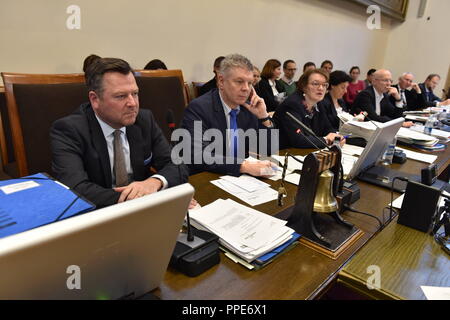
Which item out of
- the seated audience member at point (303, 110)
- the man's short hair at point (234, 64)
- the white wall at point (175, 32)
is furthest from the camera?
the white wall at point (175, 32)

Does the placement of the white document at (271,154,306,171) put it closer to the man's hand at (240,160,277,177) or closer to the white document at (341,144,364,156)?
the man's hand at (240,160,277,177)

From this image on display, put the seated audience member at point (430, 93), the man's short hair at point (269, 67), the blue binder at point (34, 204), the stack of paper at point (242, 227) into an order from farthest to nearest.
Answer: the seated audience member at point (430, 93) < the man's short hair at point (269, 67) < the stack of paper at point (242, 227) < the blue binder at point (34, 204)

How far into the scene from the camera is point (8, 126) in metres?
1.44

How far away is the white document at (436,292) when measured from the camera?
782 millimetres

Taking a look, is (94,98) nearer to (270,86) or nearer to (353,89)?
(270,86)

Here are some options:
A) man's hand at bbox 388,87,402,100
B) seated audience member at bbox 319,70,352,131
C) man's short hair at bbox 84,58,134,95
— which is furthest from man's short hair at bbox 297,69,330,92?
man's hand at bbox 388,87,402,100

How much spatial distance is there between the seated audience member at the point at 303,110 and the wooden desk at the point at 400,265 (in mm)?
1028

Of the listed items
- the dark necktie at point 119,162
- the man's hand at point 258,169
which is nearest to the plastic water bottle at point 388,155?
the man's hand at point 258,169

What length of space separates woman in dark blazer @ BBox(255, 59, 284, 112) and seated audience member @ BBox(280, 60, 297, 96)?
0.83 ft

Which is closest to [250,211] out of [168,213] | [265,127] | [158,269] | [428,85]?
[158,269]

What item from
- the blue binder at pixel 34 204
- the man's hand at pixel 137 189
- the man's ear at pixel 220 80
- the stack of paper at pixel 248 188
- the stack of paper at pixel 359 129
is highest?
the man's ear at pixel 220 80

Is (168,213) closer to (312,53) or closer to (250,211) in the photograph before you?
(250,211)

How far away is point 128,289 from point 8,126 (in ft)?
3.82

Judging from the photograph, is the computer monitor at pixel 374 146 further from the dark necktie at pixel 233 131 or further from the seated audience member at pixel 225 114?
the dark necktie at pixel 233 131
